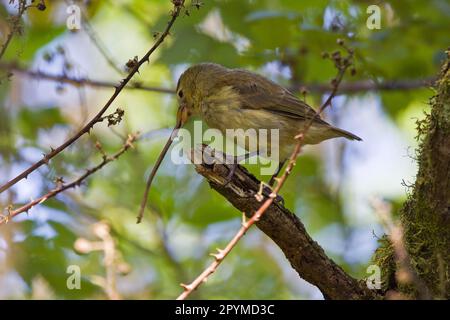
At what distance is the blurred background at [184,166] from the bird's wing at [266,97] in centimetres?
24

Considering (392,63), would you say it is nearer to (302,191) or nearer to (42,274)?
(302,191)

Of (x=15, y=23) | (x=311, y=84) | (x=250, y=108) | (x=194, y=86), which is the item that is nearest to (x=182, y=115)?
(x=194, y=86)

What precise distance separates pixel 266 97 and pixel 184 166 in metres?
1.20

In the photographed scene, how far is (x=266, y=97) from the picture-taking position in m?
5.57

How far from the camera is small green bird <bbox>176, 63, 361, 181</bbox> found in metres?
5.38

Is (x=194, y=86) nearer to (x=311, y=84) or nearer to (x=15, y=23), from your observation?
(x=311, y=84)

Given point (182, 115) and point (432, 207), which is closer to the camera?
point (432, 207)

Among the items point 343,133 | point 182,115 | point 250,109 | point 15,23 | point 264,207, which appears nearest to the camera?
point 264,207

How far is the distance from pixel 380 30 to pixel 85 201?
3346mm

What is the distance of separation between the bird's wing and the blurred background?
0.24 meters

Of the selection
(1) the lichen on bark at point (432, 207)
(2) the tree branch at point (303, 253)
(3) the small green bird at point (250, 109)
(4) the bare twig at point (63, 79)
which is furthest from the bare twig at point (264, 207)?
(4) the bare twig at point (63, 79)

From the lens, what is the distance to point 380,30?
6.36m

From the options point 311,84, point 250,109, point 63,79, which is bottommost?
point 250,109

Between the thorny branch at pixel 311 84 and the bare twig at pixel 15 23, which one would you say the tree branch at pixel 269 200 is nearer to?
the bare twig at pixel 15 23
